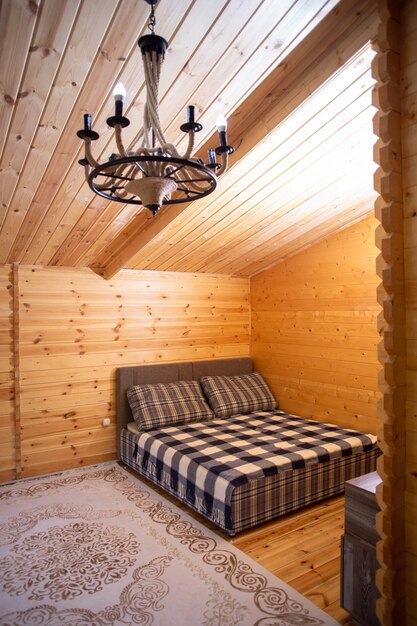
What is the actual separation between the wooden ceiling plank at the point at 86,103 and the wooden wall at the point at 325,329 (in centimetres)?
247

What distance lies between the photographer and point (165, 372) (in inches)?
178

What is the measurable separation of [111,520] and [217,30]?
3030 millimetres

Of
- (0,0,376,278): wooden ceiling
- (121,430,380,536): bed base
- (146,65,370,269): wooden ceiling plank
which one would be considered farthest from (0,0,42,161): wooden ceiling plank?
(121,430,380,536): bed base

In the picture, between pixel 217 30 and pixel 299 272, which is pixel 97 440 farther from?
pixel 217 30

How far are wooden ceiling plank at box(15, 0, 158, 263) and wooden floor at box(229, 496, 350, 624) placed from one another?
2.50 metres

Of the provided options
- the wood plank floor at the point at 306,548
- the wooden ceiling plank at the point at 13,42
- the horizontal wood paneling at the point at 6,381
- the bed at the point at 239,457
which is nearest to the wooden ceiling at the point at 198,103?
the wooden ceiling plank at the point at 13,42

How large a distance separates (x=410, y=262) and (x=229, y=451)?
2.28m

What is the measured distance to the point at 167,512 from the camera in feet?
10.5

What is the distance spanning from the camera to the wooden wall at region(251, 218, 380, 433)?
3.89 meters

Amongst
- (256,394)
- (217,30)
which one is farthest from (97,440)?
(217,30)

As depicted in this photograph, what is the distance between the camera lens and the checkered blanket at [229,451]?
2.96 m

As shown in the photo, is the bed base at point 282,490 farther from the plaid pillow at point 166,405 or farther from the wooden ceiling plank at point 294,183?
the wooden ceiling plank at point 294,183

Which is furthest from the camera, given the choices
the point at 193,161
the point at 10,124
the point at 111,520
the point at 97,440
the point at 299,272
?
the point at 299,272

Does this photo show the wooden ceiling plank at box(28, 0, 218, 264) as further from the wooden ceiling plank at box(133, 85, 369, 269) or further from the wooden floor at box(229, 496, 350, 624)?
the wooden floor at box(229, 496, 350, 624)
